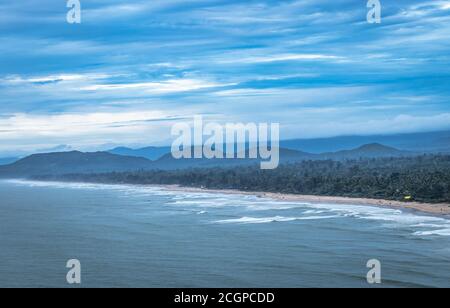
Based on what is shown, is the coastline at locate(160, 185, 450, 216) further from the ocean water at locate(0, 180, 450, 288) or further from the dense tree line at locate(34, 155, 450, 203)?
the ocean water at locate(0, 180, 450, 288)

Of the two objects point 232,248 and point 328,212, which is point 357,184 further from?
point 232,248

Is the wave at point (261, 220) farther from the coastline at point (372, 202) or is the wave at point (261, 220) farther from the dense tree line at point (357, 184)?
the dense tree line at point (357, 184)

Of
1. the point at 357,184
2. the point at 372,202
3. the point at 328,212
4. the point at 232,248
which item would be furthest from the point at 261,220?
the point at 357,184

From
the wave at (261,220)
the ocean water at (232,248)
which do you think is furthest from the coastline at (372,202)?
the wave at (261,220)

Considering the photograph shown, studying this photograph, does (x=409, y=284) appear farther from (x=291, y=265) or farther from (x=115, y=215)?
(x=115, y=215)

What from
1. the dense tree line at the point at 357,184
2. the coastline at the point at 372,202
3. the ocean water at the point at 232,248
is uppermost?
the dense tree line at the point at 357,184

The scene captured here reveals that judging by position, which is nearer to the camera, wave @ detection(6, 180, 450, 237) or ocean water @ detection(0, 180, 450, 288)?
ocean water @ detection(0, 180, 450, 288)

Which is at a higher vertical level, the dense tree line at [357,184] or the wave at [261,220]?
the dense tree line at [357,184]

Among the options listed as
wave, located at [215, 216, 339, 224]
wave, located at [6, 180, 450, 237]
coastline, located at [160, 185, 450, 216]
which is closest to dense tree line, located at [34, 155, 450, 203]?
coastline, located at [160, 185, 450, 216]

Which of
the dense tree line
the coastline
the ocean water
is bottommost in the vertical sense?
the ocean water
